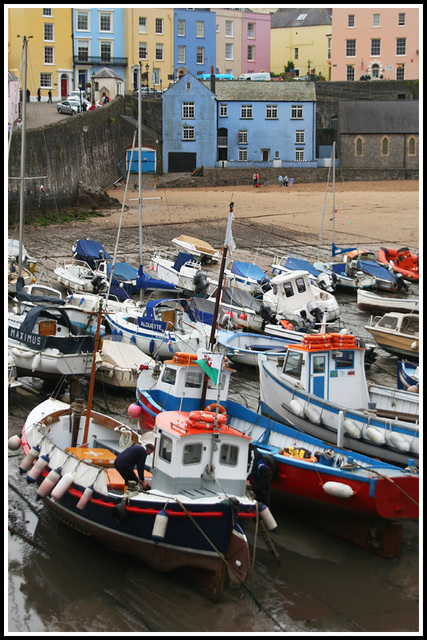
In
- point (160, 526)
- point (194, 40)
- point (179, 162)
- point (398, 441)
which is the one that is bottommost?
point (160, 526)

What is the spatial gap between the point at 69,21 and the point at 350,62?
24.3 meters

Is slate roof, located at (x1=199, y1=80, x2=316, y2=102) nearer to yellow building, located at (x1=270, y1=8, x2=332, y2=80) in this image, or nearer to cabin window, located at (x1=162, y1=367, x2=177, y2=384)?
yellow building, located at (x1=270, y1=8, x2=332, y2=80)

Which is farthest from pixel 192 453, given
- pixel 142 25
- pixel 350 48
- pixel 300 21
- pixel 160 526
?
pixel 300 21

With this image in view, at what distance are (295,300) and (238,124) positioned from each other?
34.0 metres

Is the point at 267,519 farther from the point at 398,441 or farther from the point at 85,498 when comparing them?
the point at 398,441

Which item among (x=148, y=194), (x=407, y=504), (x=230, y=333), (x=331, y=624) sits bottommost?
(x=331, y=624)

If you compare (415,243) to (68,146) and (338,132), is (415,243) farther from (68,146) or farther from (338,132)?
(338,132)

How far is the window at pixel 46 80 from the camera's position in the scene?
63.9 meters

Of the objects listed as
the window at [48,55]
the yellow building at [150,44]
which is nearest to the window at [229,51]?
the yellow building at [150,44]

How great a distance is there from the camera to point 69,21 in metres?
63.8

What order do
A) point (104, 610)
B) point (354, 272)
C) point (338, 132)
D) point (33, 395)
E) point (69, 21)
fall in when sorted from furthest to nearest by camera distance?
point (69, 21) → point (338, 132) → point (354, 272) → point (33, 395) → point (104, 610)

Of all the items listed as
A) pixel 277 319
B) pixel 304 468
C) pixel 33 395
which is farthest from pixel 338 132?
pixel 304 468

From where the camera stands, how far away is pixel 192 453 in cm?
1245

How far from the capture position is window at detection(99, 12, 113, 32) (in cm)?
6500
